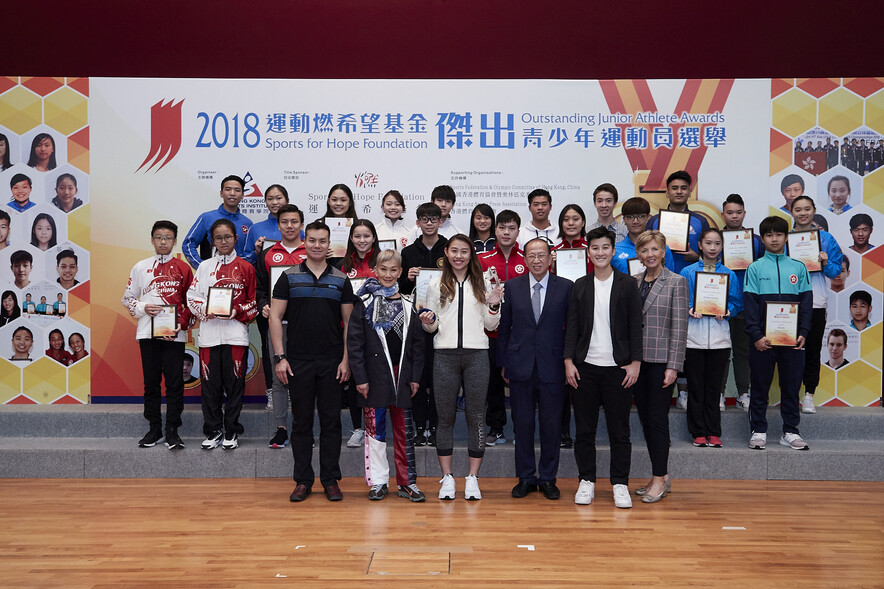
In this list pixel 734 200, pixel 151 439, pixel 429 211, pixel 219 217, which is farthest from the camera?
pixel 219 217

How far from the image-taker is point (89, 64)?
19.4ft

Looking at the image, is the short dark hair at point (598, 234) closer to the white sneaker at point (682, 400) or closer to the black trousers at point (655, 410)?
the black trousers at point (655, 410)

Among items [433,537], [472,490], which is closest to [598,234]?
[472,490]

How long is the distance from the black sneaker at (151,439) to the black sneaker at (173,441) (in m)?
0.12

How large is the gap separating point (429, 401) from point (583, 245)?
4.93 feet

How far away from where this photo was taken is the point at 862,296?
562 centimetres

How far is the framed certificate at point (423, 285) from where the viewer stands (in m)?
4.19

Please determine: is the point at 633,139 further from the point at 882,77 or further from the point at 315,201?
the point at 315,201

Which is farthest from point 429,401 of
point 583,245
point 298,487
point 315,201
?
point 315,201

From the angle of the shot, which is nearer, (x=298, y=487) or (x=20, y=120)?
(x=298, y=487)

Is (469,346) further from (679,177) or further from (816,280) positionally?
(816,280)

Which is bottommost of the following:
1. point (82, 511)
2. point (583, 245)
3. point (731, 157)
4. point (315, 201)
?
point (82, 511)

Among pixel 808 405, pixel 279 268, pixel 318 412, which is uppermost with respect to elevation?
pixel 279 268

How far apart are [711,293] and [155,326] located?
3703 millimetres
